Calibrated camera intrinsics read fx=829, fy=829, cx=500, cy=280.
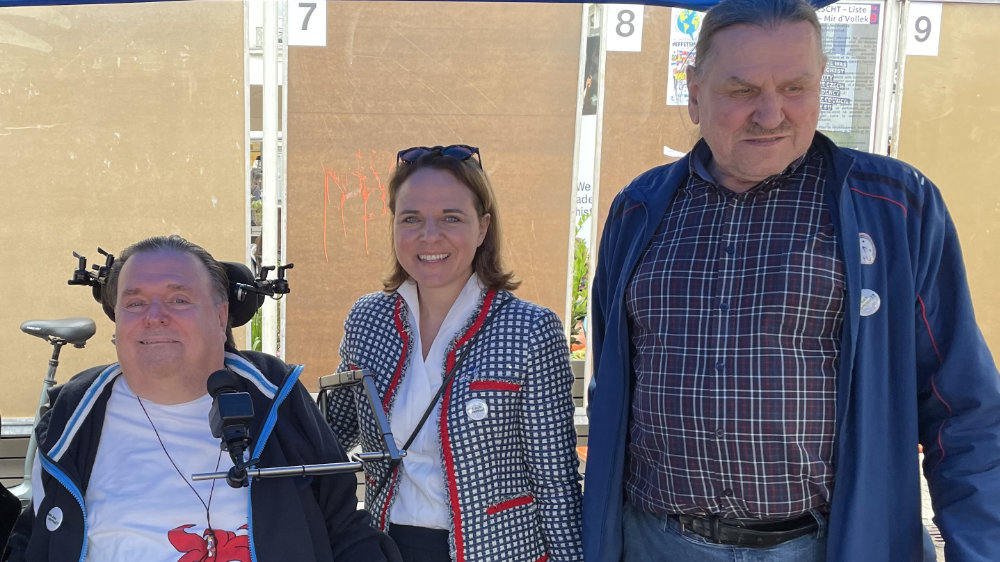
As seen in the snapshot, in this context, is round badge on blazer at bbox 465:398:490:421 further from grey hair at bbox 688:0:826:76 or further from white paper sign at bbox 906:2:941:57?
white paper sign at bbox 906:2:941:57

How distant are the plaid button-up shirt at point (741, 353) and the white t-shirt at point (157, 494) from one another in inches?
41.7

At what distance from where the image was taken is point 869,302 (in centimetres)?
186

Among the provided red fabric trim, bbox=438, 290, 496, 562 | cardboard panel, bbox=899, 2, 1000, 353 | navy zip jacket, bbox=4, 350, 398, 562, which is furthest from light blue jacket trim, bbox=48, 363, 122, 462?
cardboard panel, bbox=899, 2, 1000, 353

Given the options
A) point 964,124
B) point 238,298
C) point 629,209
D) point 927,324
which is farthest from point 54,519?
point 964,124

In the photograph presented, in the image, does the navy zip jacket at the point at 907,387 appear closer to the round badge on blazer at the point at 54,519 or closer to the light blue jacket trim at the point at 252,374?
the light blue jacket trim at the point at 252,374

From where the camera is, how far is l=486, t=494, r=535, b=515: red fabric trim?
2.15 meters

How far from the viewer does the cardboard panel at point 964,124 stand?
5.21 metres

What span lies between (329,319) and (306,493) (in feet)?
10.1

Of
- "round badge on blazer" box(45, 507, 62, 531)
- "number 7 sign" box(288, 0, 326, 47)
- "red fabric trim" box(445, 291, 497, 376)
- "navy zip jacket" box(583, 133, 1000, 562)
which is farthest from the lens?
"number 7 sign" box(288, 0, 326, 47)

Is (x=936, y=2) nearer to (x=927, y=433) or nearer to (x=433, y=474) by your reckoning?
(x=927, y=433)

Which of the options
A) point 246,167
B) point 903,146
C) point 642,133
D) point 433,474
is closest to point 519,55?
point 642,133

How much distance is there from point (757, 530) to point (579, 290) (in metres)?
3.55

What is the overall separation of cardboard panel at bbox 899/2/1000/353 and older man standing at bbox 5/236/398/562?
4542 millimetres

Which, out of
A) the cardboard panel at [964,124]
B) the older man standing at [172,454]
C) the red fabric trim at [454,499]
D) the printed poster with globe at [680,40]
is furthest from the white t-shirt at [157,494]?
the cardboard panel at [964,124]
